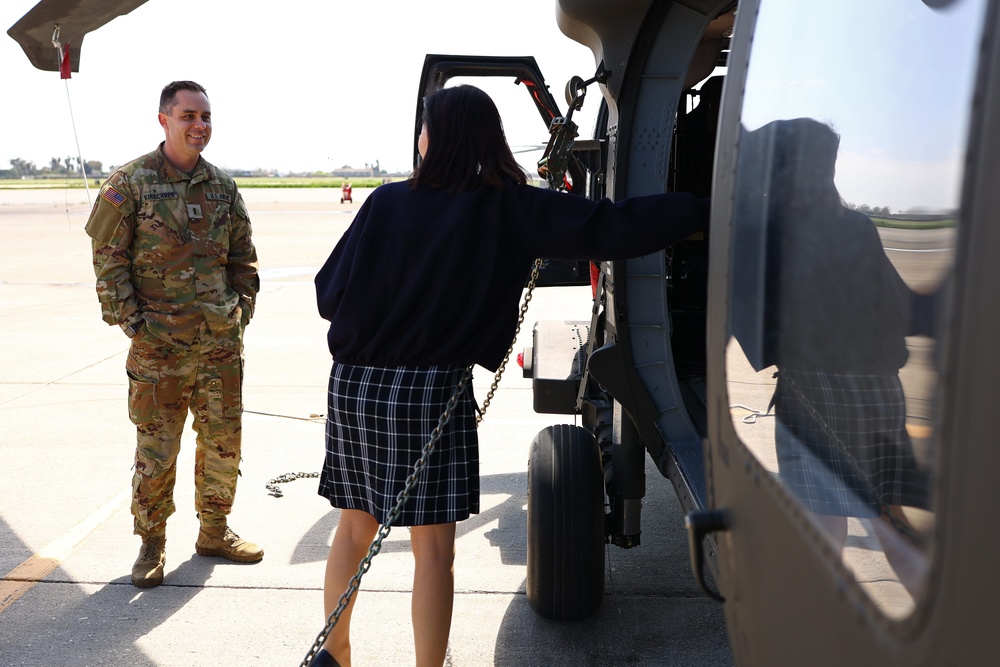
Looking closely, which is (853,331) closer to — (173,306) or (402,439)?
(402,439)

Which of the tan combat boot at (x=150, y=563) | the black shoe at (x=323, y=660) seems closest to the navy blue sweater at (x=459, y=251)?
the black shoe at (x=323, y=660)

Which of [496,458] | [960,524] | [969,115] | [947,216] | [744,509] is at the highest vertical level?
[969,115]

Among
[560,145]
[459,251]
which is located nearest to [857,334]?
[459,251]

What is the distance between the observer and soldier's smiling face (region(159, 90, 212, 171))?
143 inches

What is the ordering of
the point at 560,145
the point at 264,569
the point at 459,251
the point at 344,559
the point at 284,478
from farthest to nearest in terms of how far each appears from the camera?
1. the point at 284,478
2. the point at 264,569
3. the point at 560,145
4. the point at 344,559
5. the point at 459,251

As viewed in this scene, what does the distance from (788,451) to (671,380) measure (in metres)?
1.65

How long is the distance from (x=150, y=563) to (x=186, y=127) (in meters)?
1.77

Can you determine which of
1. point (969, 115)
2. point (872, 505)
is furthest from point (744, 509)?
point (969, 115)

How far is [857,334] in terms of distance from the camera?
126 cm

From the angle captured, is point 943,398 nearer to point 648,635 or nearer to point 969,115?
point 969,115

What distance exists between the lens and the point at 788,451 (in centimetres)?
Result: 147

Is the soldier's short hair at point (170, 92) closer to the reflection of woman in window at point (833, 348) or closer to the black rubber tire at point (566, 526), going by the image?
the black rubber tire at point (566, 526)

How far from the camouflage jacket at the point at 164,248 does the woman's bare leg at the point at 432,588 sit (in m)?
1.60

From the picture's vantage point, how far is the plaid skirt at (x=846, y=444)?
1143mm
